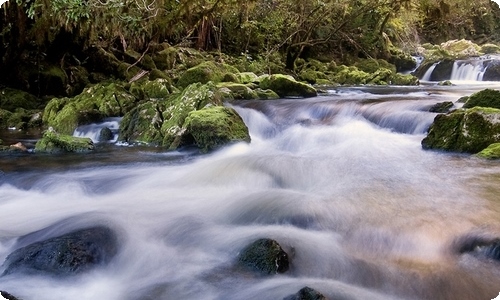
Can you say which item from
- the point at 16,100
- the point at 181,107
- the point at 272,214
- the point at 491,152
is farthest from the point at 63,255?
the point at 16,100

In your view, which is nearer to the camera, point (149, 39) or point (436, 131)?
point (436, 131)

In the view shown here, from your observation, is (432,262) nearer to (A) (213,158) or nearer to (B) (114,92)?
(A) (213,158)

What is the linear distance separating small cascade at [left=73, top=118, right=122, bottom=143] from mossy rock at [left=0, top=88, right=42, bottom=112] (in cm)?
265

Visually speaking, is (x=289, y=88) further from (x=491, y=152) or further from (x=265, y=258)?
(x=265, y=258)

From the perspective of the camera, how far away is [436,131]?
7.12 meters

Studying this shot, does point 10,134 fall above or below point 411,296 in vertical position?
below

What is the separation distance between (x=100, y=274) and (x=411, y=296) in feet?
7.84

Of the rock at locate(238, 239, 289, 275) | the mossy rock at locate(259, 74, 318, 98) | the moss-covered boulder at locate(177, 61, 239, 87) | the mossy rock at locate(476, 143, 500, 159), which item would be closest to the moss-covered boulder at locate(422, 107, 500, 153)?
the mossy rock at locate(476, 143, 500, 159)

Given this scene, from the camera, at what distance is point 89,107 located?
9688mm

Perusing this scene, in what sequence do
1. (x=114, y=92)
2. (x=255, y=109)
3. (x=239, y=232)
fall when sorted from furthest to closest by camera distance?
(x=114, y=92)
(x=255, y=109)
(x=239, y=232)

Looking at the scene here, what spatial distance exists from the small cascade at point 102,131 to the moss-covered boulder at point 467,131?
220 inches

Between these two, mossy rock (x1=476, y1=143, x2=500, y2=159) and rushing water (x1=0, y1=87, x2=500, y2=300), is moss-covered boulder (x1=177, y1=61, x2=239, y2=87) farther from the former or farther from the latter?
mossy rock (x1=476, y1=143, x2=500, y2=159)

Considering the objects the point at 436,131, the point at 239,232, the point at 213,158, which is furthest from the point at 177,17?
the point at 239,232

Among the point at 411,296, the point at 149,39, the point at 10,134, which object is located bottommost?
the point at 10,134
